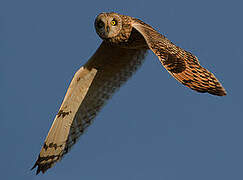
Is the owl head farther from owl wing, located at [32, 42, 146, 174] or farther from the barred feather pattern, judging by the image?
the barred feather pattern

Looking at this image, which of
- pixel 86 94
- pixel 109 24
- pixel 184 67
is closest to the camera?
pixel 184 67

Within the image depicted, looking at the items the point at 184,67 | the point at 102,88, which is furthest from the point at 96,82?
the point at 184,67

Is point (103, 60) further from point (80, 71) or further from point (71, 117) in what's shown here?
point (71, 117)

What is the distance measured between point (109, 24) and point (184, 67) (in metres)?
1.43

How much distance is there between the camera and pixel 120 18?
670 centimetres

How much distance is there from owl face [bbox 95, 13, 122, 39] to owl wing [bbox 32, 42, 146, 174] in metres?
0.55

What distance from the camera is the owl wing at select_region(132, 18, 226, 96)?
521 cm

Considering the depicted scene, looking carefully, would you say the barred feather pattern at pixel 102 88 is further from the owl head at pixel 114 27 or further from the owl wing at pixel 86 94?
the owl head at pixel 114 27

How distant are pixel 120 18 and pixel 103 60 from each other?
87cm

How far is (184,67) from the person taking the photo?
18.2 feet

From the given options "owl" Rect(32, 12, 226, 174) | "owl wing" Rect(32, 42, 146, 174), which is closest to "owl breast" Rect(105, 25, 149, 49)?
"owl" Rect(32, 12, 226, 174)

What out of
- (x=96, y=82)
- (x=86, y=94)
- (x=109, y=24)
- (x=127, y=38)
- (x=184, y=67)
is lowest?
(x=184, y=67)

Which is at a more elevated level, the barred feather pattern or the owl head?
the owl head

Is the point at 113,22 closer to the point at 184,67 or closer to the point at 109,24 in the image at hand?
the point at 109,24
